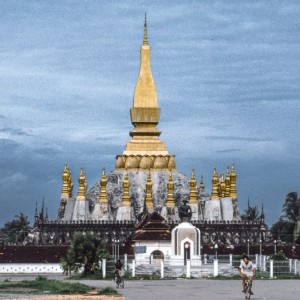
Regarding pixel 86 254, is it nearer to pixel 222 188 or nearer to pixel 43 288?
pixel 43 288

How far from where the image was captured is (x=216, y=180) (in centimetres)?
8344

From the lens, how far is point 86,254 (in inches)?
2029

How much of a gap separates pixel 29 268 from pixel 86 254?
16.3 meters

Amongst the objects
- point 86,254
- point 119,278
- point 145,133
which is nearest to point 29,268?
point 86,254

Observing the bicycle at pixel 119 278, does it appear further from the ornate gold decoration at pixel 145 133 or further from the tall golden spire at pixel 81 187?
the ornate gold decoration at pixel 145 133

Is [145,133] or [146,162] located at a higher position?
[145,133]

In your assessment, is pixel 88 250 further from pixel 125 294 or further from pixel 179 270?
pixel 125 294

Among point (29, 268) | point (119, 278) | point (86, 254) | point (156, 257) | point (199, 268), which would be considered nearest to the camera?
point (119, 278)

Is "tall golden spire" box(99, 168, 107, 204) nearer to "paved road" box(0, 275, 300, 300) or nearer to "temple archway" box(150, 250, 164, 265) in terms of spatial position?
"temple archway" box(150, 250, 164, 265)

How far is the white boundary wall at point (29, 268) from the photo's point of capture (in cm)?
6575

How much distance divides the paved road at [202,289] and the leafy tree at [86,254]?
4.01 meters

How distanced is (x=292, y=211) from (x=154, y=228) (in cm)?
2548

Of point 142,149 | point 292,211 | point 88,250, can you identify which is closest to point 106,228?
point 142,149

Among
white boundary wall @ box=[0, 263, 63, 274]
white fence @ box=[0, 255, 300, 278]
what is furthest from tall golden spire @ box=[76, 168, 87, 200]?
white fence @ box=[0, 255, 300, 278]
